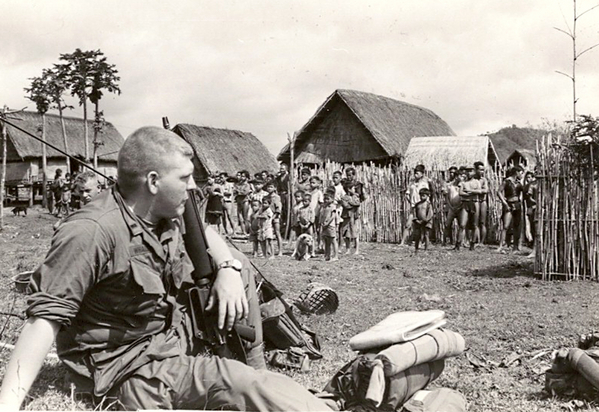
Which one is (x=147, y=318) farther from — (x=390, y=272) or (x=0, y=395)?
(x=390, y=272)

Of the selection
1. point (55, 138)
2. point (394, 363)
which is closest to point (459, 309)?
point (394, 363)

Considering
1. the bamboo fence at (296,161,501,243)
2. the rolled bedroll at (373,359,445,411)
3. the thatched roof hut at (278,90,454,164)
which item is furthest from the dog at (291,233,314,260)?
the thatched roof hut at (278,90,454,164)

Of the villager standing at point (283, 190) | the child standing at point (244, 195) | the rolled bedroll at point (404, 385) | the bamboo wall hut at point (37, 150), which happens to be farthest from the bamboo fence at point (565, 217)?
the bamboo wall hut at point (37, 150)

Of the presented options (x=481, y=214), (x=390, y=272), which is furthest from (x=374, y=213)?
(x=390, y=272)

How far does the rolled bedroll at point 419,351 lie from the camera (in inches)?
130

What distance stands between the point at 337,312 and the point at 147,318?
4465mm

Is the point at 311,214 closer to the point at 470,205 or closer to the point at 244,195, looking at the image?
the point at 470,205

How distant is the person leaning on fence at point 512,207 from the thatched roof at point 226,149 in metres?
22.3

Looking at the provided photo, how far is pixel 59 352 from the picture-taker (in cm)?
284

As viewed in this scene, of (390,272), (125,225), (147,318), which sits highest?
(125,225)

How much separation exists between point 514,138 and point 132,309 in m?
51.0

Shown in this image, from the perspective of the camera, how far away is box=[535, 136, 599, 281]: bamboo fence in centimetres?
919

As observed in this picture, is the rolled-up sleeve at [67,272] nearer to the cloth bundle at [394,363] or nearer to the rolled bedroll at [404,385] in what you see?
the cloth bundle at [394,363]

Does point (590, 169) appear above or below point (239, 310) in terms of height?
above
